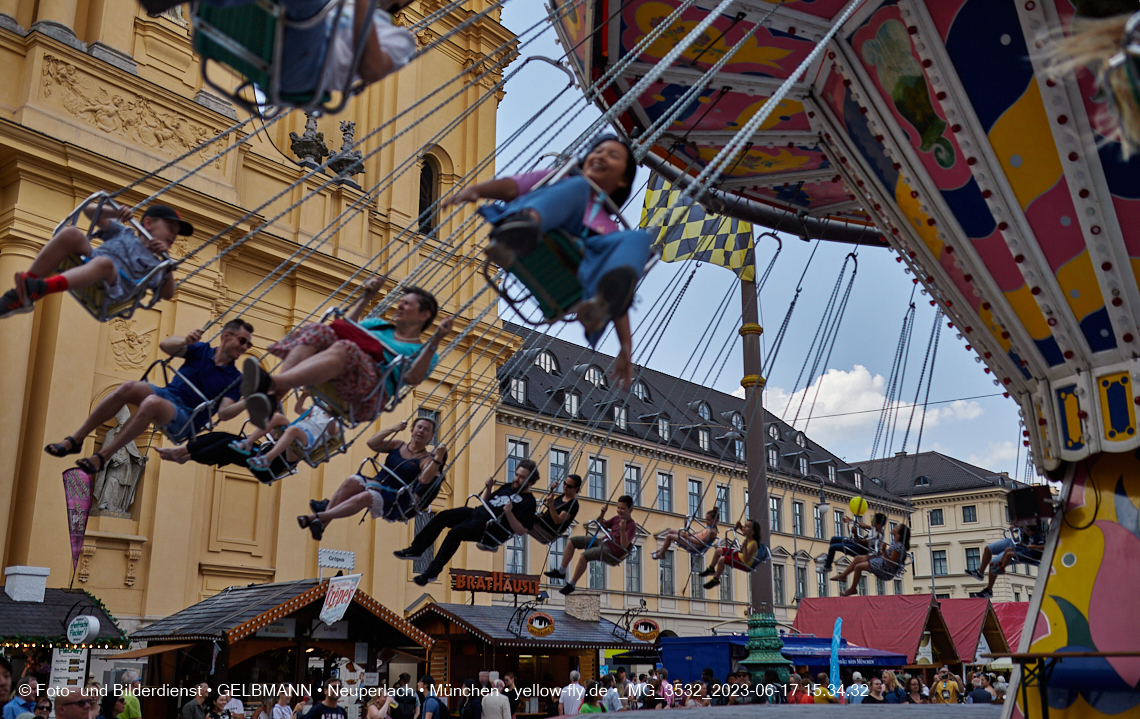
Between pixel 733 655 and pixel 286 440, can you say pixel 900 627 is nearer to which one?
pixel 733 655

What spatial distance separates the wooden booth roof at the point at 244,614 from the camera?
1681 cm

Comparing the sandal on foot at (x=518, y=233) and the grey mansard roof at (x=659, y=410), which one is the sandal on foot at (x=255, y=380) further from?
the grey mansard roof at (x=659, y=410)

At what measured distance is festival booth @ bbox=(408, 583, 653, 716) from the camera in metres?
23.7

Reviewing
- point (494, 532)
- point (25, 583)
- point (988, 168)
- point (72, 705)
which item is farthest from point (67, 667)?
point (988, 168)

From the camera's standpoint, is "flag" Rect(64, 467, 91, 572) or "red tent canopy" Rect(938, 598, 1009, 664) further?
"red tent canopy" Rect(938, 598, 1009, 664)

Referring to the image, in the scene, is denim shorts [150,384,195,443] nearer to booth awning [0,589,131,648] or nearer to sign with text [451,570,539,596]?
booth awning [0,589,131,648]

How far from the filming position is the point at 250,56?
378 cm

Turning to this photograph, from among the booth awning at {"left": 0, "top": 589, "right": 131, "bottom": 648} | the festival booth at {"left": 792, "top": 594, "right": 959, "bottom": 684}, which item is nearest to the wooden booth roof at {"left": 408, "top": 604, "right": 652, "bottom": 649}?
the festival booth at {"left": 792, "top": 594, "right": 959, "bottom": 684}

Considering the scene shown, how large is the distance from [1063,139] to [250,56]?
17.6ft

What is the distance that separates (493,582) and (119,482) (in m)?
10.9

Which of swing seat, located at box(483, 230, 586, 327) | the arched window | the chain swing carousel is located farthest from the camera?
the arched window

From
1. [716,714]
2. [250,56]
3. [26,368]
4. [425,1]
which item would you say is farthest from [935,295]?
[425,1]

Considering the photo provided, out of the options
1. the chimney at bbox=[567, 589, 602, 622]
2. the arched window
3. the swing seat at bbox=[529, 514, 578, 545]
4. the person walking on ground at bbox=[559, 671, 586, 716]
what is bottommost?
the person walking on ground at bbox=[559, 671, 586, 716]

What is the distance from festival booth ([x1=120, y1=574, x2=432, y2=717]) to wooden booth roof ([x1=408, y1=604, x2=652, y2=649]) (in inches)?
122
